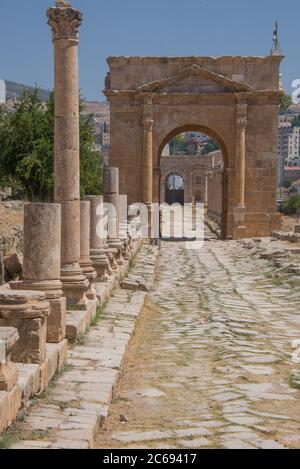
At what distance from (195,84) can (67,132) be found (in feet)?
55.2

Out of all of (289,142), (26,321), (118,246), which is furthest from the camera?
(289,142)

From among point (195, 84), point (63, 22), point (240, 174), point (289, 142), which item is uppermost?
point (289, 142)

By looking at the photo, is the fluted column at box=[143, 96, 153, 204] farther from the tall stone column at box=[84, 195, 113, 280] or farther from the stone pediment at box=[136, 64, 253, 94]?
the tall stone column at box=[84, 195, 113, 280]

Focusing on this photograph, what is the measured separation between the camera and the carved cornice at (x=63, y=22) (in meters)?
8.82

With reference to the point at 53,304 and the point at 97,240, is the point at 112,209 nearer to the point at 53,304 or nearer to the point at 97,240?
the point at 97,240

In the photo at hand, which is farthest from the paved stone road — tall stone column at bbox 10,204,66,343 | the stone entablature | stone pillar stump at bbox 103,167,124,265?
the stone entablature

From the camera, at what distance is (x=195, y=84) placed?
2503cm

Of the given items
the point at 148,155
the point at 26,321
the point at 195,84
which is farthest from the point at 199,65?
the point at 26,321

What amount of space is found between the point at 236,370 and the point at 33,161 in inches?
799

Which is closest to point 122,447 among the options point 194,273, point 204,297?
point 204,297

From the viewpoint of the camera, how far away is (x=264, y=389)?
6562 millimetres

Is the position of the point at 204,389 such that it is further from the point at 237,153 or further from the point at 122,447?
the point at 237,153

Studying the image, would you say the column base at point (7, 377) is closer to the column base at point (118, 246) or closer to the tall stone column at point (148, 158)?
the column base at point (118, 246)

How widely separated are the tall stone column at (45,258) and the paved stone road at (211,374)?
2.93ft
